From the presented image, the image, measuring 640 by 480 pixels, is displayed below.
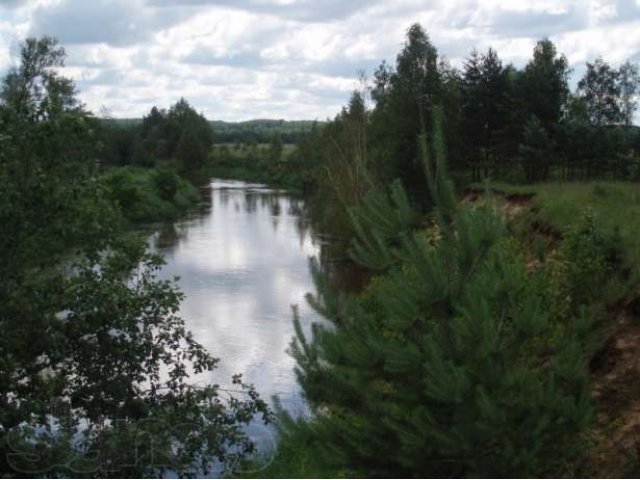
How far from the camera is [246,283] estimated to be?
29.1 metres

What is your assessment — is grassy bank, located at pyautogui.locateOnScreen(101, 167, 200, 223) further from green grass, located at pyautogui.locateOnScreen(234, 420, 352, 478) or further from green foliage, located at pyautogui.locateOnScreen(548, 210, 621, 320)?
green foliage, located at pyautogui.locateOnScreen(548, 210, 621, 320)

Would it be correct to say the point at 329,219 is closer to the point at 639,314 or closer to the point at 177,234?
the point at 177,234

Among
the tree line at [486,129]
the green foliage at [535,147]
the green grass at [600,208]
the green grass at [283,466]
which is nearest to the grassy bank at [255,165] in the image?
the tree line at [486,129]

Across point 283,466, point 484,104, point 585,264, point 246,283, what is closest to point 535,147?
point 484,104

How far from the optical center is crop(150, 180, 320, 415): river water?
18.1 m

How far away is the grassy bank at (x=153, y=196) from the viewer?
48344mm

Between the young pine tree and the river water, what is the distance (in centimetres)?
122

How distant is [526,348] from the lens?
595 centimetres

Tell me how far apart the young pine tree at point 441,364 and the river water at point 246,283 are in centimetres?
122

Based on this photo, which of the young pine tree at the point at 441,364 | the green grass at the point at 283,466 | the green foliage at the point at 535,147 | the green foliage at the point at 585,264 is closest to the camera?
the young pine tree at the point at 441,364

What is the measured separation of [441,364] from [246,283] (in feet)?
79.2

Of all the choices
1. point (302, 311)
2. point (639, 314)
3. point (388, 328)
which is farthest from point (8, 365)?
point (302, 311)

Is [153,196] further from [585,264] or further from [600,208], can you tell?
[585,264]

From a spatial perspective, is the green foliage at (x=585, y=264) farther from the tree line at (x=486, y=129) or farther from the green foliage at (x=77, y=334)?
the tree line at (x=486, y=129)
